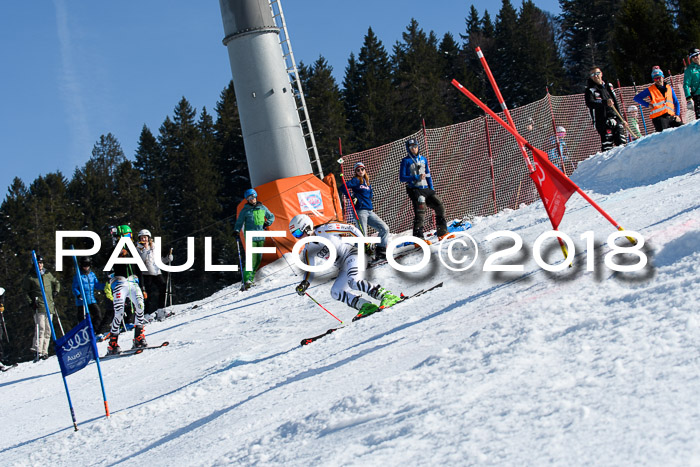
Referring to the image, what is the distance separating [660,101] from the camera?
Result: 531 inches

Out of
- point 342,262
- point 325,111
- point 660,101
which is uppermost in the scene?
point 325,111

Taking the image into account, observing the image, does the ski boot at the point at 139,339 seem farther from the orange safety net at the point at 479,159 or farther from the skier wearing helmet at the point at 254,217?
the orange safety net at the point at 479,159

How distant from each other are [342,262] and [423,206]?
440cm

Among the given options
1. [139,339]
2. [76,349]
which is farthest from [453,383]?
[139,339]

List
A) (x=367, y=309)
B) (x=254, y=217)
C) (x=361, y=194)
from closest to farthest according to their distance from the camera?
(x=367, y=309), (x=361, y=194), (x=254, y=217)

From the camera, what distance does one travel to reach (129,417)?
6.46 metres

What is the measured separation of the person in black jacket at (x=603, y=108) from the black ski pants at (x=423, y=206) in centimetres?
363

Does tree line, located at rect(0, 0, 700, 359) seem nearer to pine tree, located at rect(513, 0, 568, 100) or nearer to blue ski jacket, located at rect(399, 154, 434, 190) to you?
pine tree, located at rect(513, 0, 568, 100)

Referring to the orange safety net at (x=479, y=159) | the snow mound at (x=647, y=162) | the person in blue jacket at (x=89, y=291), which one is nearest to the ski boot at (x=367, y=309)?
the snow mound at (x=647, y=162)

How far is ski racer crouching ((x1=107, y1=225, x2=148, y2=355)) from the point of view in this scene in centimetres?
1029

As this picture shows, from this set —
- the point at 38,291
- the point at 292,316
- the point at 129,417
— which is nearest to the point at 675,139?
the point at 292,316

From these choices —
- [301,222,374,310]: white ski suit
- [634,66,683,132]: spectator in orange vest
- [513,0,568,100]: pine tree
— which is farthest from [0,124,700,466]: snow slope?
[513,0,568,100]: pine tree

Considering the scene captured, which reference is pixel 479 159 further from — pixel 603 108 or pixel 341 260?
pixel 341 260

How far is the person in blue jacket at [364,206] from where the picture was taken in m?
12.3
